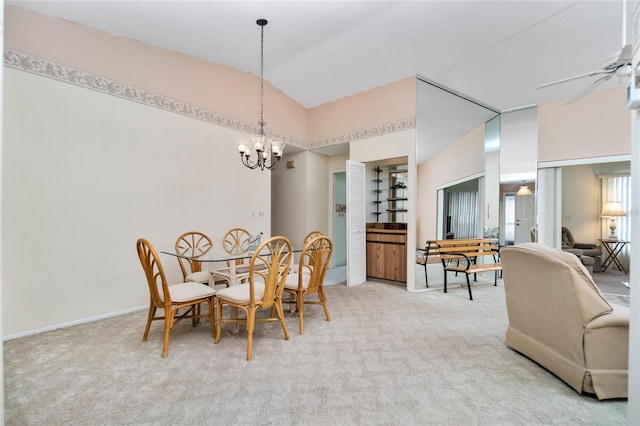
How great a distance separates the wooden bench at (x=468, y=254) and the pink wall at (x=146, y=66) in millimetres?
3340

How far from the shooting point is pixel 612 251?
16.7 ft

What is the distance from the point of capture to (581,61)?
3.91 metres

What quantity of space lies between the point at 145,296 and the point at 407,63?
463 centimetres

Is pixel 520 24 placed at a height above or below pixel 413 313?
above

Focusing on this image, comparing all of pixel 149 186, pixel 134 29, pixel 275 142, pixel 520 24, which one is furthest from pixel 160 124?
pixel 520 24

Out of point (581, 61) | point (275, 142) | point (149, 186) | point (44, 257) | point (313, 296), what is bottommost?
point (313, 296)

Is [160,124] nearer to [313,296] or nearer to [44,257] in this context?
[44,257]

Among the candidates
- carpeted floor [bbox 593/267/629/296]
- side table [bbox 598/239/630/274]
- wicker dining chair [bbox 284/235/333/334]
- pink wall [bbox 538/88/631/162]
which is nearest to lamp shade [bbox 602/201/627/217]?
side table [bbox 598/239/630/274]

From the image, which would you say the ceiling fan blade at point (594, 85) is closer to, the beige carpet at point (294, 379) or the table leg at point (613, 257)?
the beige carpet at point (294, 379)

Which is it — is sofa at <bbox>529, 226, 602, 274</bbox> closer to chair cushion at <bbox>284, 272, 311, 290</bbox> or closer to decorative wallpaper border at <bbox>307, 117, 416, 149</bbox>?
decorative wallpaper border at <bbox>307, 117, 416, 149</bbox>

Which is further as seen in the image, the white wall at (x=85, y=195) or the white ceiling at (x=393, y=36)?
the white ceiling at (x=393, y=36)

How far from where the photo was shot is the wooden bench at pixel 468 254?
4180 millimetres

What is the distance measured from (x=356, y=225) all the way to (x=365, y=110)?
1.96m

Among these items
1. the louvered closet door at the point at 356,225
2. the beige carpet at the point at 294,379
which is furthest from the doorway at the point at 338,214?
the beige carpet at the point at 294,379
